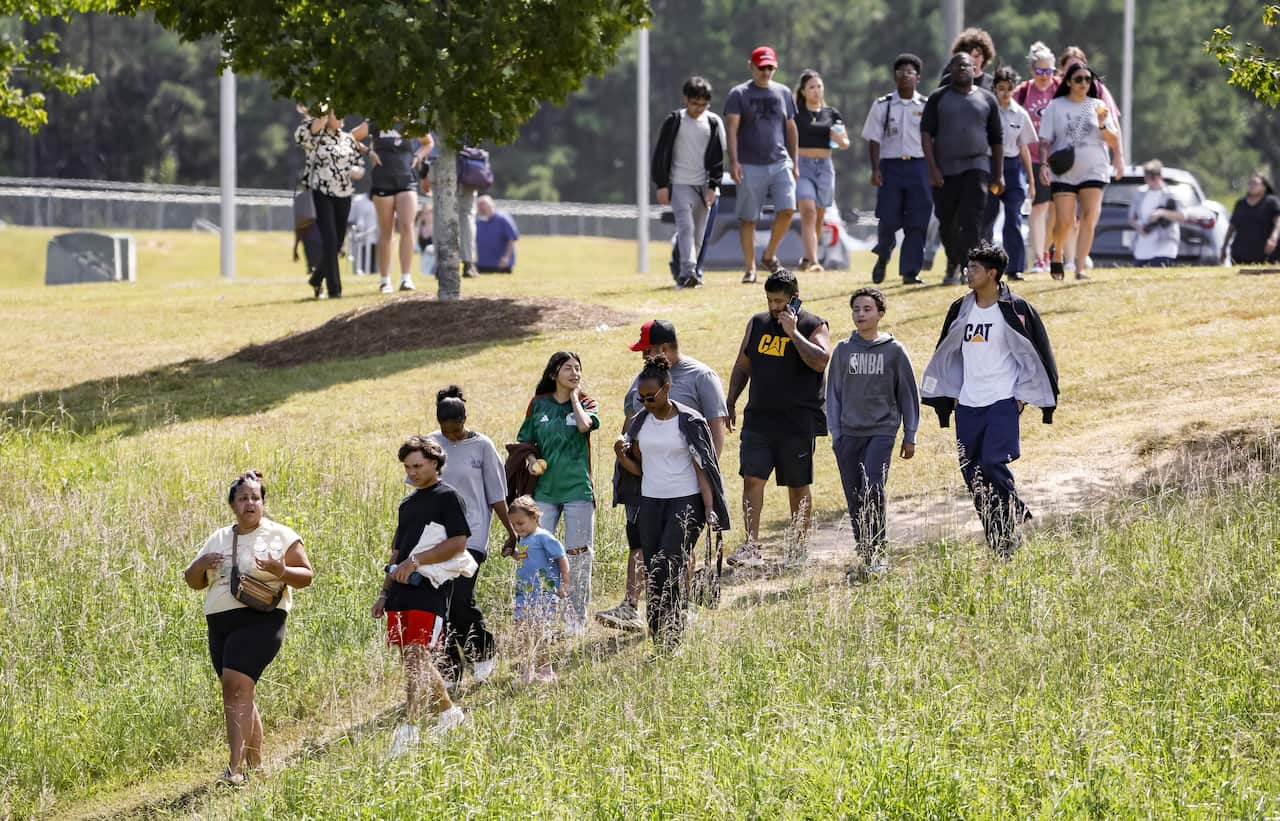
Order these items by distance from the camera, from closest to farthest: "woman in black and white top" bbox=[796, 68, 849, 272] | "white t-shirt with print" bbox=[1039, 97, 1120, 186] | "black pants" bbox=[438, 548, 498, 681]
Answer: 1. "black pants" bbox=[438, 548, 498, 681]
2. "white t-shirt with print" bbox=[1039, 97, 1120, 186]
3. "woman in black and white top" bbox=[796, 68, 849, 272]

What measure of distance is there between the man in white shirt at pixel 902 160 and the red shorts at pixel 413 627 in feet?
29.7

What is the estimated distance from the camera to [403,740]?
8.86 m

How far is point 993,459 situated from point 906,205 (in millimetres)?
7371

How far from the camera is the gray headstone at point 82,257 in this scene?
36.1 m

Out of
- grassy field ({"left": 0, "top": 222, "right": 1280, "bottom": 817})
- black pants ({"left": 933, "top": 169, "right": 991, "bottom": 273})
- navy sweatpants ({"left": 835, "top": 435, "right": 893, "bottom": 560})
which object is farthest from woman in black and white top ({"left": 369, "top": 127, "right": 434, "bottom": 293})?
navy sweatpants ({"left": 835, "top": 435, "right": 893, "bottom": 560})

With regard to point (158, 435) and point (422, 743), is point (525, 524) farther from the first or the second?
point (158, 435)

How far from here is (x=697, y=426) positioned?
9.97 metres

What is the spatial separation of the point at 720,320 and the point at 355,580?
20.4 ft

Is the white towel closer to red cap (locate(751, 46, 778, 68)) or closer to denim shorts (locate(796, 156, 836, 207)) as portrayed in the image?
red cap (locate(751, 46, 778, 68))

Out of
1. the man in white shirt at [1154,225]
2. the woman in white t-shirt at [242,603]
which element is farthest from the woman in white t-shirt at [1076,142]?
the woman in white t-shirt at [242,603]

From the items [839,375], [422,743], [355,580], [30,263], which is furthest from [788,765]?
[30,263]

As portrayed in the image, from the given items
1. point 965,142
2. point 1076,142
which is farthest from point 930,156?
point 1076,142

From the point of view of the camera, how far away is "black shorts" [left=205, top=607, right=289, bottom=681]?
9.30 meters

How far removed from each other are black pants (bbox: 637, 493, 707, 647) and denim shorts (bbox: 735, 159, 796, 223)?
907cm
